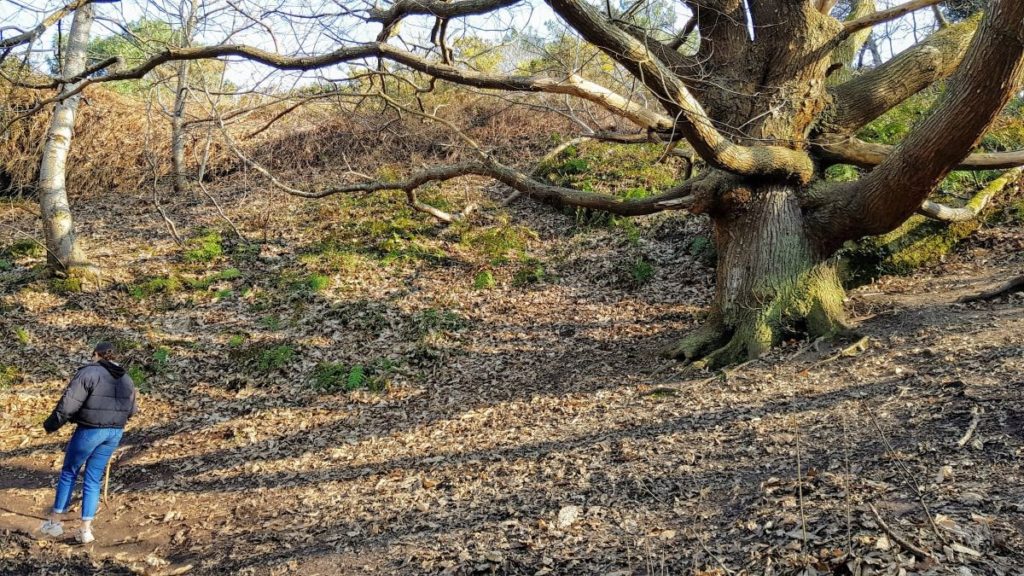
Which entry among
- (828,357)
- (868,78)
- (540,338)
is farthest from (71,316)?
(868,78)

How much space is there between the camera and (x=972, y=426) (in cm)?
439

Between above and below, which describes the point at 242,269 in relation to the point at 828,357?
above

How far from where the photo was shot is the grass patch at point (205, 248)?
11.8 meters

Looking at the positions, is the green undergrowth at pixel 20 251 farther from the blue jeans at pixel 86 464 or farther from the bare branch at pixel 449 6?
the bare branch at pixel 449 6

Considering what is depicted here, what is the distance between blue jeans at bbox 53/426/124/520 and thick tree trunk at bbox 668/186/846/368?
574cm

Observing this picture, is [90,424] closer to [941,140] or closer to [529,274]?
[529,274]

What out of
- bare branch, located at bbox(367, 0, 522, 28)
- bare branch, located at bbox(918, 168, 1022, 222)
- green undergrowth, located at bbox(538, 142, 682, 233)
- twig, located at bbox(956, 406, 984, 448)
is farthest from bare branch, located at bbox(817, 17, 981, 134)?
green undergrowth, located at bbox(538, 142, 682, 233)

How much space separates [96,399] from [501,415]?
3.66 m

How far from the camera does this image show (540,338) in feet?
30.1

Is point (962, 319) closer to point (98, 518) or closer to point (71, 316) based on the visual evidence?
point (98, 518)

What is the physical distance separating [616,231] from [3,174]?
13.2 m

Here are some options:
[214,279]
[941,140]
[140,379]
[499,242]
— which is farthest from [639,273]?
[140,379]

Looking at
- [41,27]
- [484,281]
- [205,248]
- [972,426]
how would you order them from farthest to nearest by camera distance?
[205,248] < [484,281] < [41,27] < [972,426]

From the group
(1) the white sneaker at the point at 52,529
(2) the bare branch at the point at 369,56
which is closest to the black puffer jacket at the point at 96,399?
(1) the white sneaker at the point at 52,529
